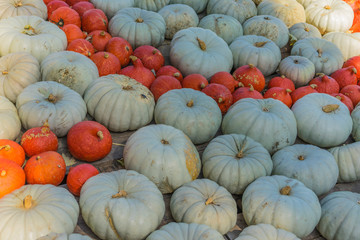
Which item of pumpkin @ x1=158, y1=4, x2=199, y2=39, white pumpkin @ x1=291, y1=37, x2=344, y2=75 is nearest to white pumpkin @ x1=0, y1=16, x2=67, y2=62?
pumpkin @ x1=158, y1=4, x2=199, y2=39

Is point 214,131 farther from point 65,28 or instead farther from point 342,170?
point 65,28

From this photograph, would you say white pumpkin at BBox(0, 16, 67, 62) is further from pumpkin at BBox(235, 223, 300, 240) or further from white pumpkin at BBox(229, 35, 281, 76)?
pumpkin at BBox(235, 223, 300, 240)

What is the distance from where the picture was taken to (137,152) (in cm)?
306

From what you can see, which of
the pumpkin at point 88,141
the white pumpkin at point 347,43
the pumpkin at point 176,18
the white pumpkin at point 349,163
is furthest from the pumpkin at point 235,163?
the white pumpkin at point 347,43

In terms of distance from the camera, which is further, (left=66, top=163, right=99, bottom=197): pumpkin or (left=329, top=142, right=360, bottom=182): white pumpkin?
(left=329, top=142, right=360, bottom=182): white pumpkin

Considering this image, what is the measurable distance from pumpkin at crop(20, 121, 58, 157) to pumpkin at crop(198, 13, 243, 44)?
280 cm

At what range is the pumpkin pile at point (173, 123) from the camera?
2.68 meters

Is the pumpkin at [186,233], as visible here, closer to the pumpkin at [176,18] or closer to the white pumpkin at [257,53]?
the white pumpkin at [257,53]

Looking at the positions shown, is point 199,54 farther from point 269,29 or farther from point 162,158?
point 162,158

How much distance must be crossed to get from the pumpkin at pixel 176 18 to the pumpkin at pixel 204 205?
8.90ft

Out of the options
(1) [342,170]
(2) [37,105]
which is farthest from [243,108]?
(2) [37,105]

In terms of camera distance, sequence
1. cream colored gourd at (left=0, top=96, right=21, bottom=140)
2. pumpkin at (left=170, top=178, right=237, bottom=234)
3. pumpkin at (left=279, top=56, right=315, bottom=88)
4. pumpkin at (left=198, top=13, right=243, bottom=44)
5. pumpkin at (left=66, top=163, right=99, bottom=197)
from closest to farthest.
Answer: pumpkin at (left=170, top=178, right=237, bottom=234) < pumpkin at (left=66, top=163, right=99, bottom=197) < cream colored gourd at (left=0, top=96, right=21, bottom=140) < pumpkin at (left=279, top=56, right=315, bottom=88) < pumpkin at (left=198, top=13, right=243, bottom=44)

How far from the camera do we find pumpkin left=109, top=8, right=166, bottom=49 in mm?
4645

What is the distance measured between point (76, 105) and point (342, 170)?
96.9 inches
